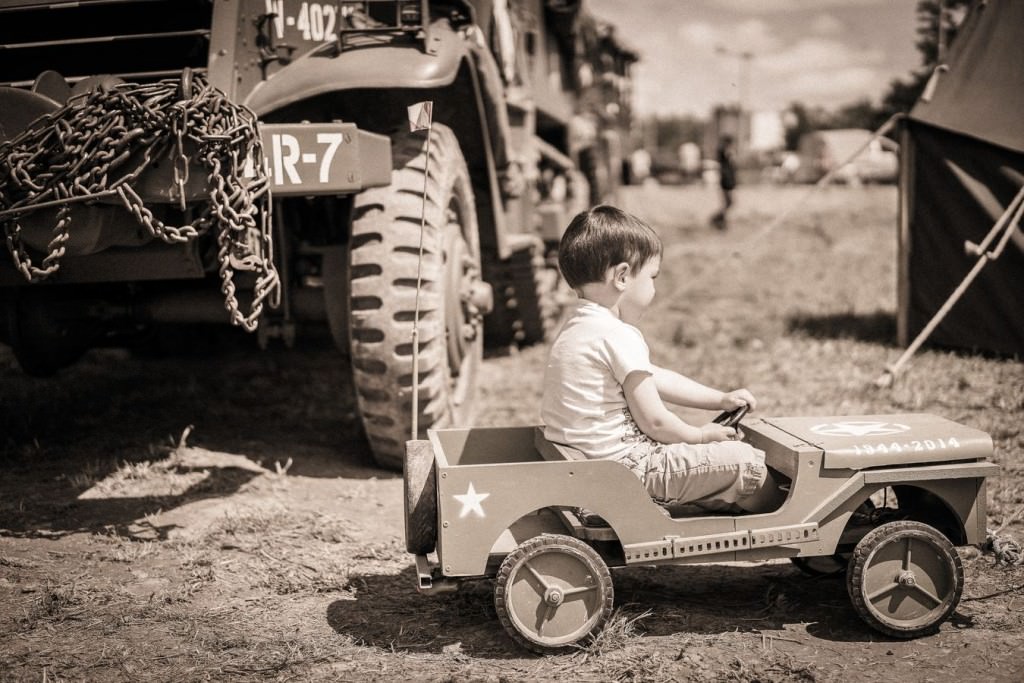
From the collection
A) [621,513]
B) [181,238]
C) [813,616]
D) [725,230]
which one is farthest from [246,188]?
[725,230]

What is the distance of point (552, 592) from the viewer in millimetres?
2809

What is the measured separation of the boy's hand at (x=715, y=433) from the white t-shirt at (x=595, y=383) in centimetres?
19

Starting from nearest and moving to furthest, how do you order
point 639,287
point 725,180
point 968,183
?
point 639,287
point 968,183
point 725,180

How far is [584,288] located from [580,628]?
38.8 inches

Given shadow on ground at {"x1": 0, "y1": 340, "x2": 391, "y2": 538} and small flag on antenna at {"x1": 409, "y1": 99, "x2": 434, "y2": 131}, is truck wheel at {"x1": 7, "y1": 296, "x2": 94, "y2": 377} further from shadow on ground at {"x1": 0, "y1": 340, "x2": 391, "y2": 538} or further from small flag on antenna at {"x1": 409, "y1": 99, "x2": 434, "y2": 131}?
small flag on antenna at {"x1": 409, "y1": 99, "x2": 434, "y2": 131}

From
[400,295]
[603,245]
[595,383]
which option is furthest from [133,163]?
[595,383]

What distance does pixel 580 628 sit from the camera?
112 inches

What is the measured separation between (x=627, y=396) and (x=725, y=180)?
1571 centimetres

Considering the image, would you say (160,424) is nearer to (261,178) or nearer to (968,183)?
(261,178)

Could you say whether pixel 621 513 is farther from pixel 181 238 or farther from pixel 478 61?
pixel 478 61

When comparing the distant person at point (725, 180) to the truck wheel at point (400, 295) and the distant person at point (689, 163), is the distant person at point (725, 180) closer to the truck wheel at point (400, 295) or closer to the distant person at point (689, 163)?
the truck wheel at point (400, 295)

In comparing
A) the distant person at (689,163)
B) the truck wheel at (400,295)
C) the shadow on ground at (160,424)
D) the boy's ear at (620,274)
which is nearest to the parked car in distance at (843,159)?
the distant person at (689,163)

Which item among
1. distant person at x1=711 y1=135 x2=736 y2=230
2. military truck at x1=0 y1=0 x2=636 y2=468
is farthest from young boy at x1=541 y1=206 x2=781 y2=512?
distant person at x1=711 y1=135 x2=736 y2=230

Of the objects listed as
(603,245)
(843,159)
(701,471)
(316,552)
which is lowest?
(843,159)
